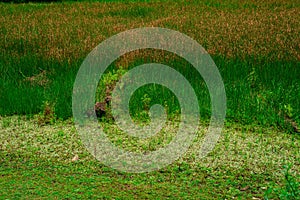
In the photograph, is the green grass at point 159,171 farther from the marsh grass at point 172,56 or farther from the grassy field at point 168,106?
the marsh grass at point 172,56

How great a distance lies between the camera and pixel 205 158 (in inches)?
166

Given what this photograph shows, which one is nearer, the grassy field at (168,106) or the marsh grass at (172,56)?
the grassy field at (168,106)

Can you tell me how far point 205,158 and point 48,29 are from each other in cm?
629

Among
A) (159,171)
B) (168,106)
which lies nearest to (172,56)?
(168,106)

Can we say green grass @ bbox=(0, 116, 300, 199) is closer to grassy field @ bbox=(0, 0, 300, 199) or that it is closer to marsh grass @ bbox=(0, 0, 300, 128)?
grassy field @ bbox=(0, 0, 300, 199)

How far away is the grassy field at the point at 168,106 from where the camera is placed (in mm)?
3754

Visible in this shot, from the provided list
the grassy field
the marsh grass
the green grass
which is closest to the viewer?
the green grass

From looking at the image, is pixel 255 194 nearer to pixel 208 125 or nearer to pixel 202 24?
pixel 208 125

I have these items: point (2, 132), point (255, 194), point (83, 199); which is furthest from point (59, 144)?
point (255, 194)

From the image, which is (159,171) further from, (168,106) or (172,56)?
(172,56)

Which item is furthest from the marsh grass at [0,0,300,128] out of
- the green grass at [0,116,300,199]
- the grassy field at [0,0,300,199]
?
the green grass at [0,116,300,199]

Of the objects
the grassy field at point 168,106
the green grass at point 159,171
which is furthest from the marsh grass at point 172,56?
the green grass at point 159,171

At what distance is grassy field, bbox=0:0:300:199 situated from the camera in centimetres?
375

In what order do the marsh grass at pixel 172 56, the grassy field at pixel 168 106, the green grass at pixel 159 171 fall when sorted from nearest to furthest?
the green grass at pixel 159 171 < the grassy field at pixel 168 106 < the marsh grass at pixel 172 56
